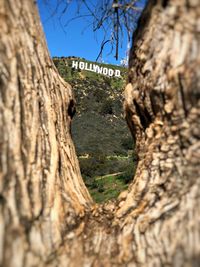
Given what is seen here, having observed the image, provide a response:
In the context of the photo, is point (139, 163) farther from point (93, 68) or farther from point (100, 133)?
point (93, 68)

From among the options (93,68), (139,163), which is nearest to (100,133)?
(93,68)

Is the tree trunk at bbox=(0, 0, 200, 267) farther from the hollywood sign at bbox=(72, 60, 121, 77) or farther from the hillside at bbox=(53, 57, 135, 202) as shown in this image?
the hollywood sign at bbox=(72, 60, 121, 77)

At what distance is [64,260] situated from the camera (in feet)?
5.70

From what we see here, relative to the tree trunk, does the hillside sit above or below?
above

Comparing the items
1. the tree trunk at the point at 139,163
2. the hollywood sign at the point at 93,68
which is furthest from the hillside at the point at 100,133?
the tree trunk at the point at 139,163

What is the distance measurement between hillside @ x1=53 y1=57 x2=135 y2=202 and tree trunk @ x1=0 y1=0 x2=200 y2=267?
1673 cm

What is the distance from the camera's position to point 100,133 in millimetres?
36344

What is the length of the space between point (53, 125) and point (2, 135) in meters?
0.55

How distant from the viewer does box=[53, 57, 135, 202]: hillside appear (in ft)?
75.6

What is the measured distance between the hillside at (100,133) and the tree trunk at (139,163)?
1673cm

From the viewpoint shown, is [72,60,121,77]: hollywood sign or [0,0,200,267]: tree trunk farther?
[72,60,121,77]: hollywood sign

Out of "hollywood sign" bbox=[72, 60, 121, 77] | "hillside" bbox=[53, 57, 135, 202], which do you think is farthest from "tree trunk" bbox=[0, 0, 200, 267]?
"hollywood sign" bbox=[72, 60, 121, 77]

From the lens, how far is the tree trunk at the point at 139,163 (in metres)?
1.65

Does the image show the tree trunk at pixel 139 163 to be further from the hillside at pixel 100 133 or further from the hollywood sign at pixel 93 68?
the hollywood sign at pixel 93 68
